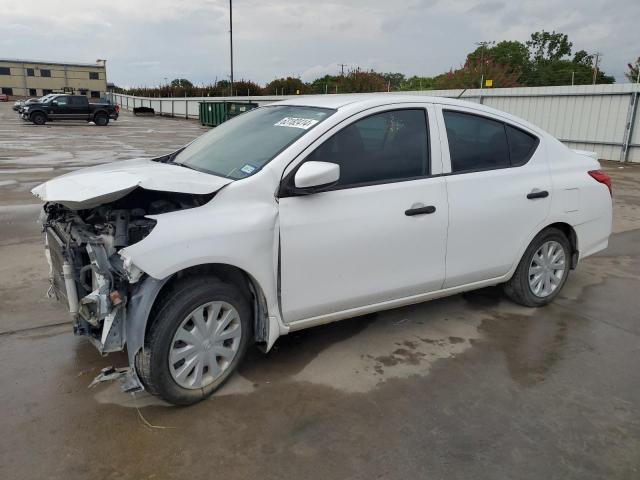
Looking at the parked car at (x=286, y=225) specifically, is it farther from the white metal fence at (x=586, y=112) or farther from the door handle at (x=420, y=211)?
the white metal fence at (x=586, y=112)

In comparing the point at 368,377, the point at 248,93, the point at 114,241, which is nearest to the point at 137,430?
the point at 114,241

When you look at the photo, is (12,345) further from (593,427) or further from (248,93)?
(248,93)

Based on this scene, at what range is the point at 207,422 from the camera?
9.59 feet

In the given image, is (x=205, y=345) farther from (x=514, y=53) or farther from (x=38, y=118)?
(x=514, y=53)

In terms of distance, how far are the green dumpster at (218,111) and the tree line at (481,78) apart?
8430 mm

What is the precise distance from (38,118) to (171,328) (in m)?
31.7

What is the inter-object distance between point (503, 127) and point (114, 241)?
3065 mm

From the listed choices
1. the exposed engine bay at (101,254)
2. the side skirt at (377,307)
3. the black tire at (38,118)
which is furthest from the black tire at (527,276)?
the black tire at (38,118)

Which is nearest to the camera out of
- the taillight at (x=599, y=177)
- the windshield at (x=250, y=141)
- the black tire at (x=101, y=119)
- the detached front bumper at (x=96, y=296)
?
the detached front bumper at (x=96, y=296)

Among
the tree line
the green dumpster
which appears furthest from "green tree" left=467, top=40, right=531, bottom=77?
the green dumpster

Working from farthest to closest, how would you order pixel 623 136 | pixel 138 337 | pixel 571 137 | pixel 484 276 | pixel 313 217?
pixel 571 137, pixel 623 136, pixel 484 276, pixel 313 217, pixel 138 337

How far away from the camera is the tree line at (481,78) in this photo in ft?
116

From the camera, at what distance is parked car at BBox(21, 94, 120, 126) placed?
2973 centimetres

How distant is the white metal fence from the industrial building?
8068 cm
